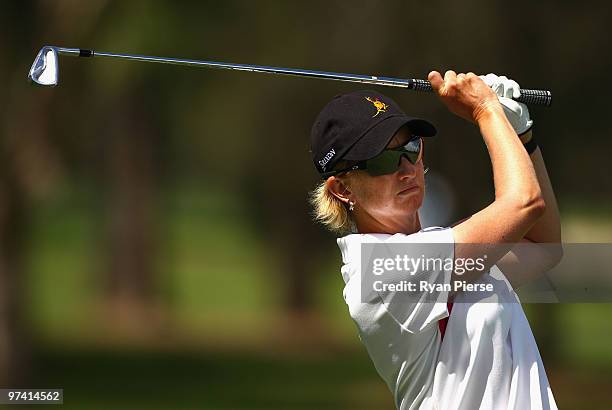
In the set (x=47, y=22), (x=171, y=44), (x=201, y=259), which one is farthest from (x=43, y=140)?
(x=201, y=259)

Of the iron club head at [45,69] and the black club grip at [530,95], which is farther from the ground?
the iron club head at [45,69]

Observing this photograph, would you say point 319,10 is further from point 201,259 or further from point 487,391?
point 201,259

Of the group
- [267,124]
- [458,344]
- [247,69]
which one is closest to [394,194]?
[458,344]

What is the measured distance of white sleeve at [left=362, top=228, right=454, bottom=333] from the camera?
346 centimetres

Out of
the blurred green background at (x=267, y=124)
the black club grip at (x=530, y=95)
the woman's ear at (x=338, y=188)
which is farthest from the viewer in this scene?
the blurred green background at (x=267, y=124)

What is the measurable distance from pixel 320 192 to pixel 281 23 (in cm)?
1190

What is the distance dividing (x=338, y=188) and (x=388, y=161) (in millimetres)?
213

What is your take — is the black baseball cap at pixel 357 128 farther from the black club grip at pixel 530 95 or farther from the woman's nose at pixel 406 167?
the black club grip at pixel 530 95

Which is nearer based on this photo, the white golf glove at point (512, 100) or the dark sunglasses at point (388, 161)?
the dark sunglasses at point (388, 161)

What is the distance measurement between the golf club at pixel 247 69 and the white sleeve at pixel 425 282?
627mm

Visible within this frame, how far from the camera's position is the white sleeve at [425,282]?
3.46m

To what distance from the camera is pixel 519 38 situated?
15.2 metres

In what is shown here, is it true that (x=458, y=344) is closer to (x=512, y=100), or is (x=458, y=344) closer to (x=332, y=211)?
(x=332, y=211)
